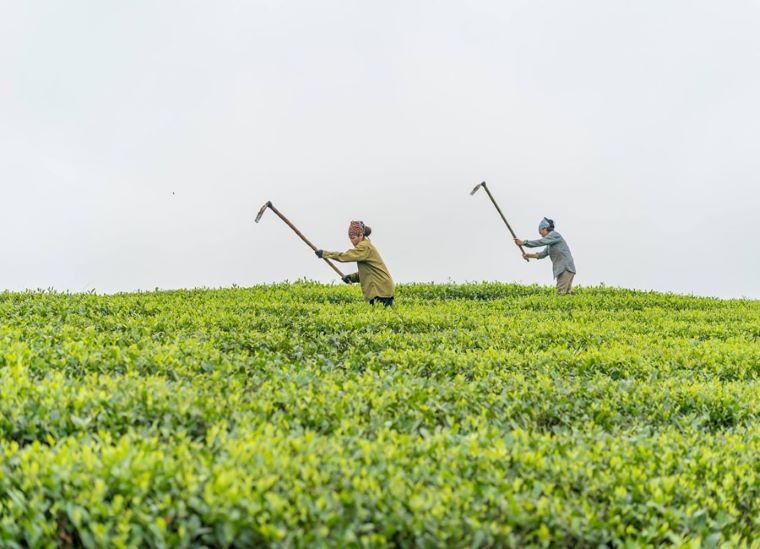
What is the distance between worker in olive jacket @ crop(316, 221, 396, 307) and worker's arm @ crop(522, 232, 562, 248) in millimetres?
4857

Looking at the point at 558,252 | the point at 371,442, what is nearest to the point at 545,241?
the point at 558,252

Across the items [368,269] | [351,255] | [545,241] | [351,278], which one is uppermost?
[545,241]

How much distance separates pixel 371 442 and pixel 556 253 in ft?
49.0

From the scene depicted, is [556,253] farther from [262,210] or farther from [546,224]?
[262,210]

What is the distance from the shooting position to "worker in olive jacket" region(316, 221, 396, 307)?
14.8 m

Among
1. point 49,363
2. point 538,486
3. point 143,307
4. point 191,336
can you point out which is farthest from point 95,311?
point 538,486

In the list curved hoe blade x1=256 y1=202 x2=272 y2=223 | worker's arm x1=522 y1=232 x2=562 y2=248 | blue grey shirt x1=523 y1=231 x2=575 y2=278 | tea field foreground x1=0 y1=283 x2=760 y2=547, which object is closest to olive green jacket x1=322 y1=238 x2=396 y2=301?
curved hoe blade x1=256 y1=202 x2=272 y2=223

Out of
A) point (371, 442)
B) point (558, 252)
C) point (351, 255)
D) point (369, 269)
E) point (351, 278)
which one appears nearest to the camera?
point (371, 442)

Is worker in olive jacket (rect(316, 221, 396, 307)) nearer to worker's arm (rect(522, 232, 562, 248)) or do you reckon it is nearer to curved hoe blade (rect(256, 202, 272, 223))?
curved hoe blade (rect(256, 202, 272, 223))

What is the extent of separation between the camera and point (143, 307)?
14.2 metres

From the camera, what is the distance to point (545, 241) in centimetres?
1942

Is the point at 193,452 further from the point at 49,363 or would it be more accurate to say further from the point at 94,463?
the point at 49,363

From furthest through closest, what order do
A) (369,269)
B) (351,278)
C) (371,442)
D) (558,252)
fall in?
(558,252) < (351,278) < (369,269) < (371,442)

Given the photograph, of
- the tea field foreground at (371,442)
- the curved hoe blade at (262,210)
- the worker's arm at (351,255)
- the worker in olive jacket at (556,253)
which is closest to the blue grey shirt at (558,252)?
the worker in olive jacket at (556,253)
